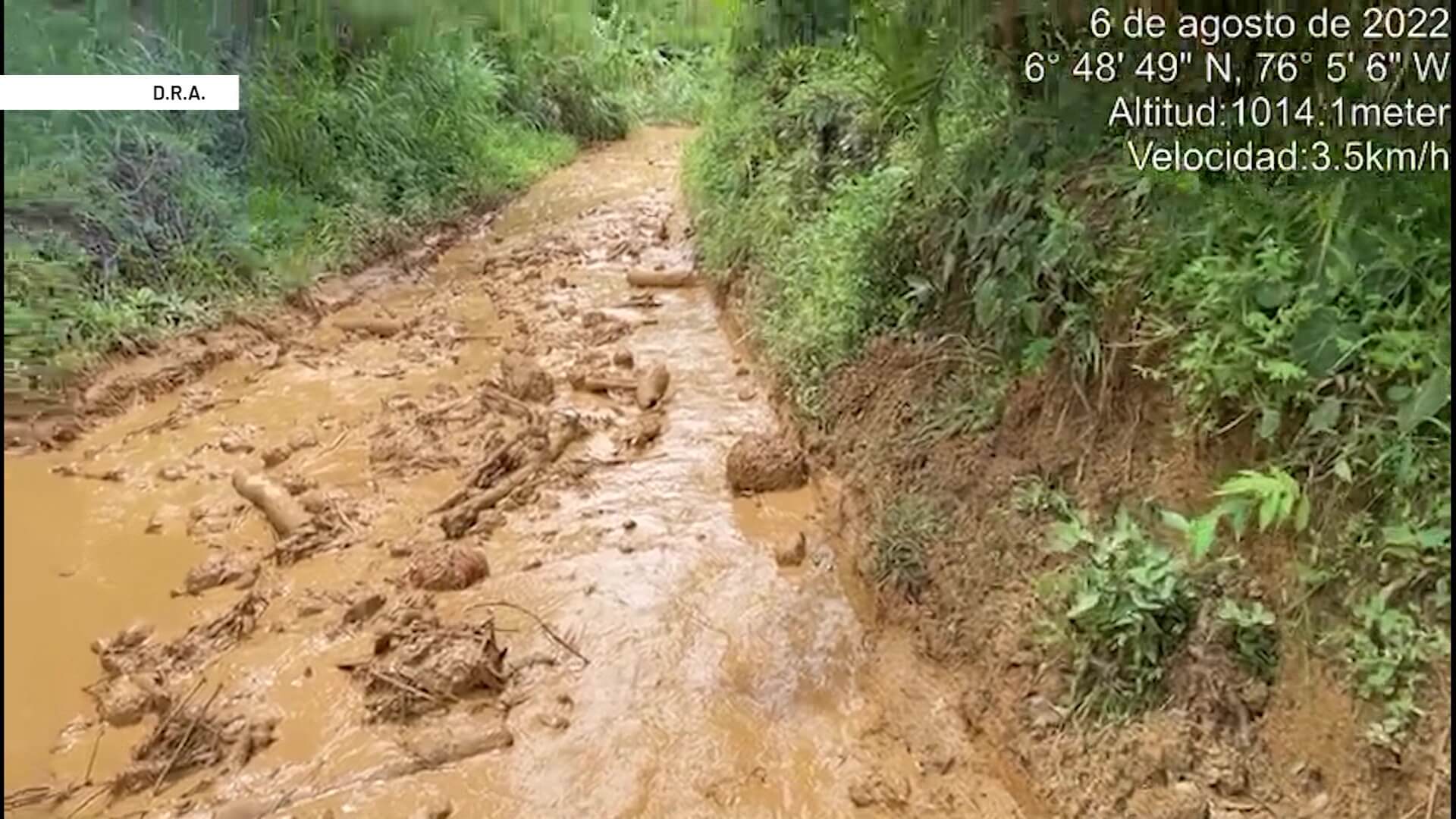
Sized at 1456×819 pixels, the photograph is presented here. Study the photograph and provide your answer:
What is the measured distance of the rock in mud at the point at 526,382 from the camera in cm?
346

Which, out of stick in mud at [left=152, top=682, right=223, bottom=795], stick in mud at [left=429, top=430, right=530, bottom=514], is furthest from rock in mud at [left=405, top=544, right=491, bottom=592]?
stick in mud at [left=152, top=682, right=223, bottom=795]

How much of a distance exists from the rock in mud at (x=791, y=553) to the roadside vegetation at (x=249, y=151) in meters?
1.42

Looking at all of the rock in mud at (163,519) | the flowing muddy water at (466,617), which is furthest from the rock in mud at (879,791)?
the rock in mud at (163,519)

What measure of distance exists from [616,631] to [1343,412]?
1415mm

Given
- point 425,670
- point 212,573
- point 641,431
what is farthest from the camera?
point 641,431

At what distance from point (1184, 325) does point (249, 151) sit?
6.18 feet

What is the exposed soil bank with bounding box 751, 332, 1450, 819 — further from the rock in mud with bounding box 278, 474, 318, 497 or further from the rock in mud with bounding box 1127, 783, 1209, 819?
the rock in mud with bounding box 278, 474, 318, 497

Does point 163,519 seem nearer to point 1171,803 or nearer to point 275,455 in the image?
point 275,455

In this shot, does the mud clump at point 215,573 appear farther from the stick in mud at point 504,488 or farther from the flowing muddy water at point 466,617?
the stick in mud at point 504,488

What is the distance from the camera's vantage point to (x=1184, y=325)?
172 centimetres

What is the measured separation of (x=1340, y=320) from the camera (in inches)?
56.2

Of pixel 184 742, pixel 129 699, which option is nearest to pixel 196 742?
pixel 184 742

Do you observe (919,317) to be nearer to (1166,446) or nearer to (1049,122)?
(1049,122)

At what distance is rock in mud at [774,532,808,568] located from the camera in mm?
2533
